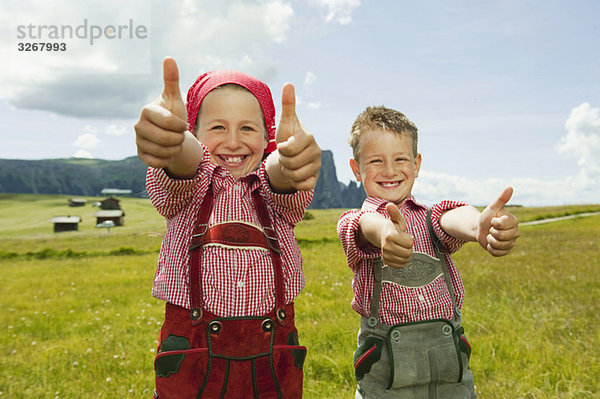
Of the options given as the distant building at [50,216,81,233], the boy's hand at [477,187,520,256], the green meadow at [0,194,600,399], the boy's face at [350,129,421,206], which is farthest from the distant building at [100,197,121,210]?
the boy's hand at [477,187,520,256]

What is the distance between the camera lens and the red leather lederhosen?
2.19 meters

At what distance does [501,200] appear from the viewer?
2.17m

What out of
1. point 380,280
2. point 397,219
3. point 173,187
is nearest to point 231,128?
point 173,187

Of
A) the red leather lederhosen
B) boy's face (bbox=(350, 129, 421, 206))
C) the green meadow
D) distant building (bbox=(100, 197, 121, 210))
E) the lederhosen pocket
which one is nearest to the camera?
the red leather lederhosen

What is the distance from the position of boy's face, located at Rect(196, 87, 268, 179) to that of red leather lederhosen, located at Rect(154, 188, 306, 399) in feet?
1.17

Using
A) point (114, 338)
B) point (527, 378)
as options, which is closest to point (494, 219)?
point (527, 378)

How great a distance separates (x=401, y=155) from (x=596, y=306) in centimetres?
664

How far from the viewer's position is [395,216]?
7.13 ft

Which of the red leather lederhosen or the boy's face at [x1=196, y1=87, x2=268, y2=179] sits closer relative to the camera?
the red leather lederhosen

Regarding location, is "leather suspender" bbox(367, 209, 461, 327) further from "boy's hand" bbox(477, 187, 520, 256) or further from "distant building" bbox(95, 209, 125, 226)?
"distant building" bbox(95, 209, 125, 226)

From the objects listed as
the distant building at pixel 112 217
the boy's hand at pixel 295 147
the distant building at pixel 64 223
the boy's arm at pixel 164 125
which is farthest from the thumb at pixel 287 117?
the distant building at pixel 64 223

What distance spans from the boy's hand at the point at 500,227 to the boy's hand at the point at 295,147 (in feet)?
3.25

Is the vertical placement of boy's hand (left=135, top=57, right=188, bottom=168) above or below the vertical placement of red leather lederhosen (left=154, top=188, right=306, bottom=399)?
above

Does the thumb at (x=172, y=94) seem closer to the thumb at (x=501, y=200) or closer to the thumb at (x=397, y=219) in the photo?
the thumb at (x=397, y=219)
